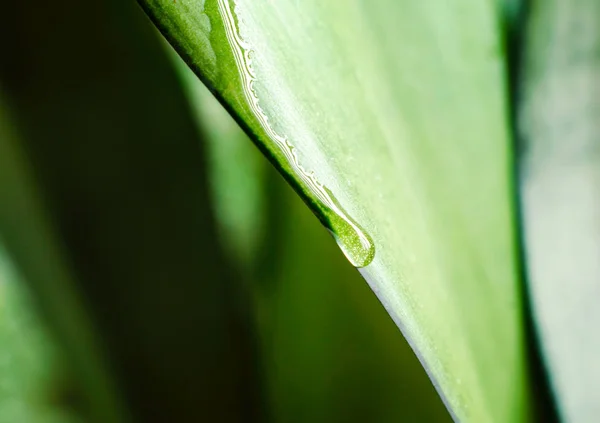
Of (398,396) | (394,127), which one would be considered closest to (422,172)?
(394,127)

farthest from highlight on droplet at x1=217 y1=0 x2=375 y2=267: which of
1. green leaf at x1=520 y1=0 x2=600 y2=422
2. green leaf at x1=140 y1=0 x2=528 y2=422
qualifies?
green leaf at x1=520 y1=0 x2=600 y2=422

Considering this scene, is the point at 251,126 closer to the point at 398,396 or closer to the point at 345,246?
the point at 345,246

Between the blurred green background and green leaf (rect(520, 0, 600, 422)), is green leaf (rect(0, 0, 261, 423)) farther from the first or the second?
green leaf (rect(520, 0, 600, 422))

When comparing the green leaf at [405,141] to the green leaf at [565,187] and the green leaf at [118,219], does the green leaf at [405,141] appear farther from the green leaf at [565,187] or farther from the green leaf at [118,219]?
the green leaf at [118,219]

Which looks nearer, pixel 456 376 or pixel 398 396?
pixel 456 376

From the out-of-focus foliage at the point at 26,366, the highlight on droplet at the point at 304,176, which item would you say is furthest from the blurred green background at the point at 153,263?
the highlight on droplet at the point at 304,176

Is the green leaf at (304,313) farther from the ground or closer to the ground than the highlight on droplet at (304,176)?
closer to the ground
